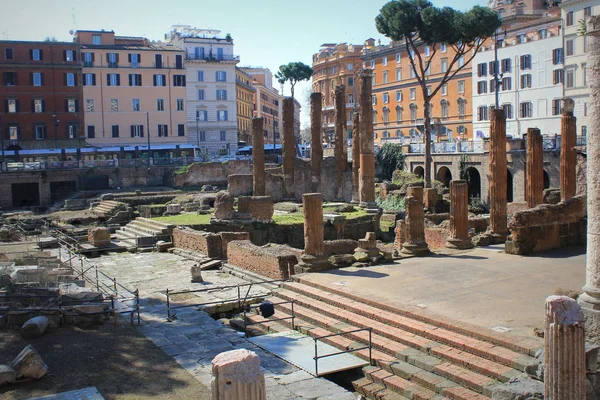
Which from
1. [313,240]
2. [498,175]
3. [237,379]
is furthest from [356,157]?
[237,379]

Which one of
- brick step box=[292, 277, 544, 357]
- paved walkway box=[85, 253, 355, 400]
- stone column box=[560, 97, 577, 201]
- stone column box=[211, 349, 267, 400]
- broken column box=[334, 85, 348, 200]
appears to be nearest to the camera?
stone column box=[211, 349, 267, 400]

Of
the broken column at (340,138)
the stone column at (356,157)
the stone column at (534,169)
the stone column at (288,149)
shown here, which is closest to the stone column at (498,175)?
the stone column at (534,169)

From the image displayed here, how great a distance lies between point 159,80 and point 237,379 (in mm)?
59150

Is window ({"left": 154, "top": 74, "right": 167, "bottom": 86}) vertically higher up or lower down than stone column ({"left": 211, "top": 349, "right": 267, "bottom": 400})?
higher up

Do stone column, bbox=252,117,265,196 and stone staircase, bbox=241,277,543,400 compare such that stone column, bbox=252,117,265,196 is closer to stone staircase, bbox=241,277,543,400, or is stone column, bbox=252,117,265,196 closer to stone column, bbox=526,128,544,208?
stone column, bbox=526,128,544,208

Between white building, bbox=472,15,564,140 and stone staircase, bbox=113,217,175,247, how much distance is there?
26880mm

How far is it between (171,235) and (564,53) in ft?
100

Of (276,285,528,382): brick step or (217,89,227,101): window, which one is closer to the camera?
(276,285,528,382): brick step

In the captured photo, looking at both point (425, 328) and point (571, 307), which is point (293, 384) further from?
point (571, 307)

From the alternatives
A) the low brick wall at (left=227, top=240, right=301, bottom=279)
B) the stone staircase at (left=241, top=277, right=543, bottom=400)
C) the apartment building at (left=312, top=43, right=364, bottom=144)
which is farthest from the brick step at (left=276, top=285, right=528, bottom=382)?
the apartment building at (left=312, top=43, right=364, bottom=144)

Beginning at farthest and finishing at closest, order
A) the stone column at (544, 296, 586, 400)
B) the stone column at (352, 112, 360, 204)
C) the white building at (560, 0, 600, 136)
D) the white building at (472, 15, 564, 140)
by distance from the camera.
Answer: the white building at (472, 15, 564, 140), the white building at (560, 0, 600, 136), the stone column at (352, 112, 360, 204), the stone column at (544, 296, 586, 400)

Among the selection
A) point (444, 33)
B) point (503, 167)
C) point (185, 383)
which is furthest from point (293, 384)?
point (444, 33)

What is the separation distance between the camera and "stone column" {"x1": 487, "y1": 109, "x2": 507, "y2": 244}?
2075cm

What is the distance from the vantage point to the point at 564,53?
43.0m
